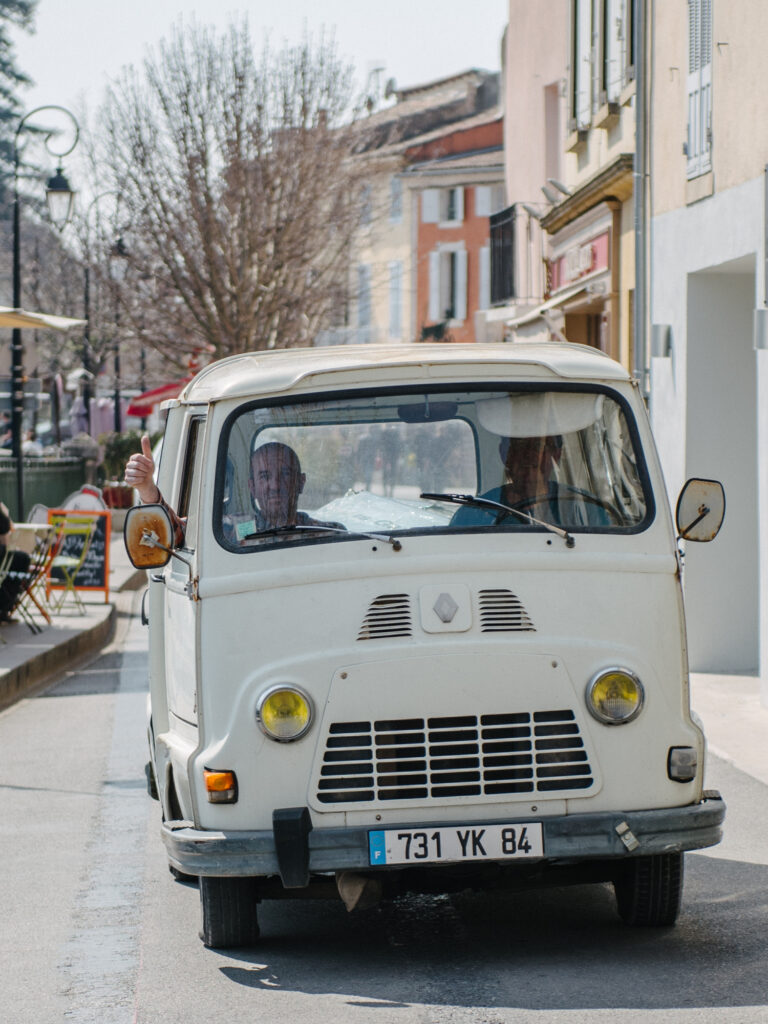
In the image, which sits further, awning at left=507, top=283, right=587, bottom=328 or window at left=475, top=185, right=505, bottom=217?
window at left=475, top=185, right=505, bottom=217

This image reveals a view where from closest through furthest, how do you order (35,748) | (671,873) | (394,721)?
1. (394,721)
2. (671,873)
3. (35,748)

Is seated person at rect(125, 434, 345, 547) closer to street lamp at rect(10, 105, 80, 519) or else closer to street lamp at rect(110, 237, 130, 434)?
street lamp at rect(10, 105, 80, 519)

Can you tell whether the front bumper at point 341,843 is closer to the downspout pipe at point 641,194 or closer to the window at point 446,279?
the downspout pipe at point 641,194

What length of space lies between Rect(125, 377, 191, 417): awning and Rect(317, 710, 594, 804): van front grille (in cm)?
2795

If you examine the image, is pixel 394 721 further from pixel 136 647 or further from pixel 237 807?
pixel 136 647

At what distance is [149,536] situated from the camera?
19.7 feet

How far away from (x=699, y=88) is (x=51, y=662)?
24.3 ft

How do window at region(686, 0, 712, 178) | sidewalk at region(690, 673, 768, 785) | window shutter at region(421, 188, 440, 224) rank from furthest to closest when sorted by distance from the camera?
window shutter at region(421, 188, 440, 224) → window at region(686, 0, 712, 178) → sidewalk at region(690, 673, 768, 785)

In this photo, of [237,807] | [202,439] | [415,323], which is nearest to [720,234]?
[202,439]

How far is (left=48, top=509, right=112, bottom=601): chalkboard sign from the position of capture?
19.5 metres

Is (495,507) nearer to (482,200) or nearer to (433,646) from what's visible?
(433,646)

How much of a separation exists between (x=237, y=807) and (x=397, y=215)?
187ft

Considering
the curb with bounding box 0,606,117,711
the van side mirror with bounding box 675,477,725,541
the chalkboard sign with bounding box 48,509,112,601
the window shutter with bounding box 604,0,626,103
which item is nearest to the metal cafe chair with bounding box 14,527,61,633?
the curb with bounding box 0,606,117,711

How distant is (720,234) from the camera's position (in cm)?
1345
